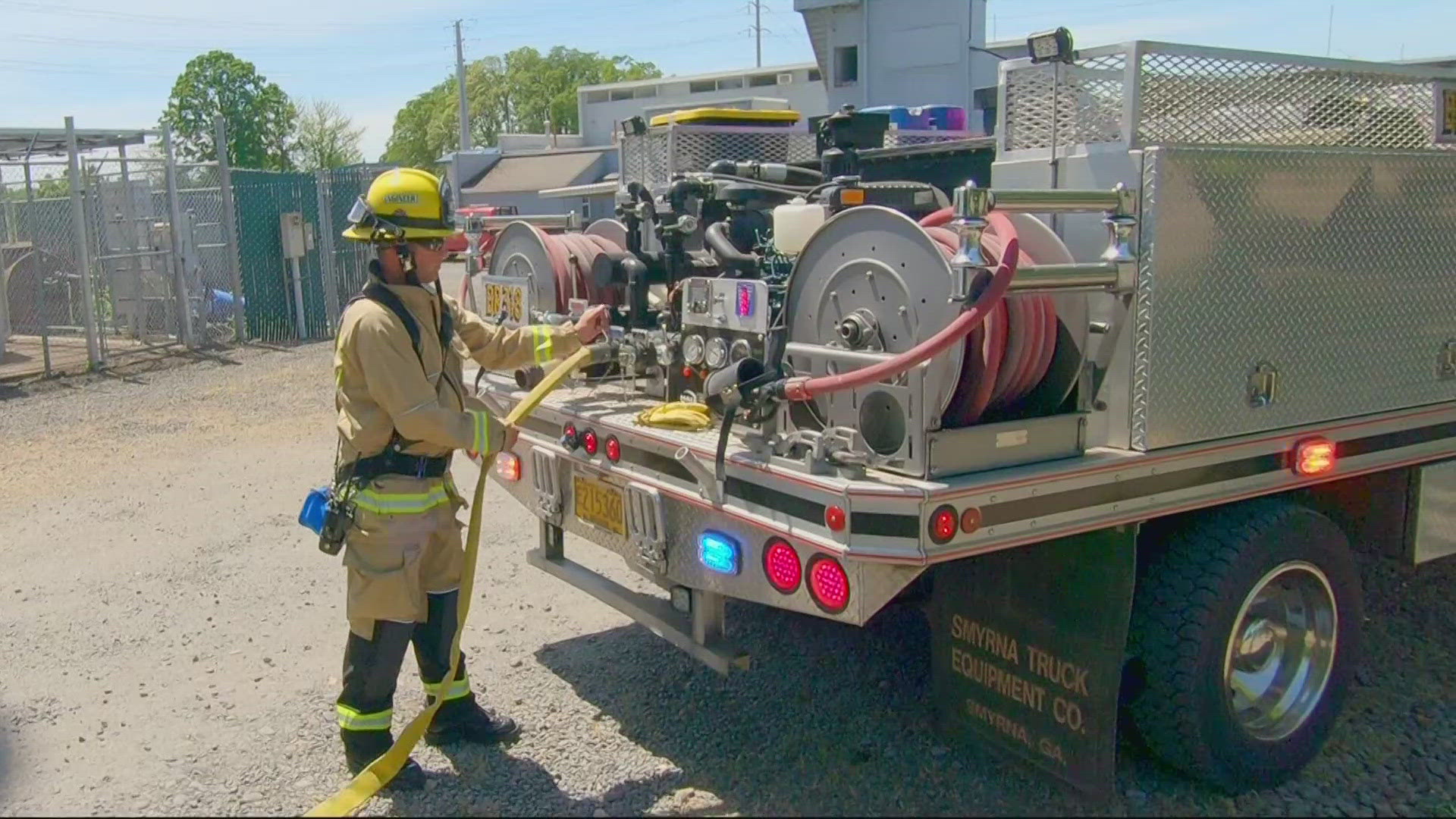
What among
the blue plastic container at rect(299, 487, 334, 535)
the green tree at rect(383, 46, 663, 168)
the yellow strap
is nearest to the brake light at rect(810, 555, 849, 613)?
the yellow strap

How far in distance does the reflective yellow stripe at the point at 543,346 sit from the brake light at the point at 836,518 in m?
1.57

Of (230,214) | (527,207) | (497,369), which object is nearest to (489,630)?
(497,369)

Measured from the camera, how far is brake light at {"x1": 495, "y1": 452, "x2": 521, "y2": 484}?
4.65 metres

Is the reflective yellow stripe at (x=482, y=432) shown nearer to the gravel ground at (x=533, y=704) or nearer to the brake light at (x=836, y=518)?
the gravel ground at (x=533, y=704)

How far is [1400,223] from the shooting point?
12.4ft

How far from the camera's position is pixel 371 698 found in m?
3.81

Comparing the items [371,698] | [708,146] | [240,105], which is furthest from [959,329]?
[240,105]

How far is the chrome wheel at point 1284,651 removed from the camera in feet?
12.2

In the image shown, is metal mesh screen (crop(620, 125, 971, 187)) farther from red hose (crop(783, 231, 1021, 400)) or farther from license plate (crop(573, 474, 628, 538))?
red hose (crop(783, 231, 1021, 400))

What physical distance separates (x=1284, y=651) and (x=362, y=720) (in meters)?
2.93

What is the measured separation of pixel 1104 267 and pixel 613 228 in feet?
8.29

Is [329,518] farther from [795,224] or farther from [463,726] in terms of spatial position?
[795,224]

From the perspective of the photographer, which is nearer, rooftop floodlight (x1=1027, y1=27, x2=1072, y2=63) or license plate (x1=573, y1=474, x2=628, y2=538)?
rooftop floodlight (x1=1027, y1=27, x2=1072, y2=63)

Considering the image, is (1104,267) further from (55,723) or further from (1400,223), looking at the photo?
(55,723)
